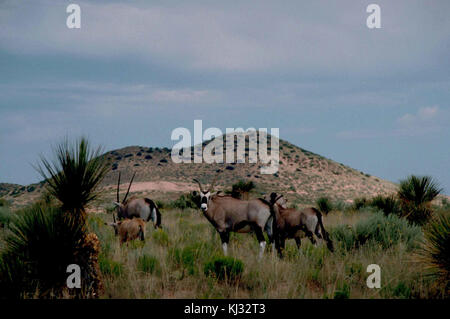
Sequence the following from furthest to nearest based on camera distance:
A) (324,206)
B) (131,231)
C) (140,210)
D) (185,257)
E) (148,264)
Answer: (324,206) < (140,210) < (131,231) < (185,257) < (148,264)

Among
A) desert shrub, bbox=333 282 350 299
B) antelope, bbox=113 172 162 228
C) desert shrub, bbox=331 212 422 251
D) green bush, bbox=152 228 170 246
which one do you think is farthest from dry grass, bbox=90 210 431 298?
antelope, bbox=113 172 162 228

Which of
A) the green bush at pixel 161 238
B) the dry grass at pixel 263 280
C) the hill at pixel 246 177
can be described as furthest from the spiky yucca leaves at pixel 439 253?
the hill at pixel 246 177

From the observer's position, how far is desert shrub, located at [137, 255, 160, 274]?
742 centimetres

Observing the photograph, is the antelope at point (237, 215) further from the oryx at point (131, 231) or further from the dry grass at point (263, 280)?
the oryx at point (131, 231)

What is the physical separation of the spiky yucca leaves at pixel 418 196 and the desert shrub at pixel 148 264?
33.8 feet

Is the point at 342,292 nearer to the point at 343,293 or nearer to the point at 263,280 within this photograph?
the point at 343,293

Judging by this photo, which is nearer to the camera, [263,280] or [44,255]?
[44,255]

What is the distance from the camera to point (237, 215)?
945 cm

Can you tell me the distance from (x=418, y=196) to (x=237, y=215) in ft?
27.9

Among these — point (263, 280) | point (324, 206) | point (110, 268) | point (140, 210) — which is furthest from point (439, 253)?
point (324, 206)

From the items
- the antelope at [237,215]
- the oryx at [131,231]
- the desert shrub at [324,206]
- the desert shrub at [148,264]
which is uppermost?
the antelope at [237,215]

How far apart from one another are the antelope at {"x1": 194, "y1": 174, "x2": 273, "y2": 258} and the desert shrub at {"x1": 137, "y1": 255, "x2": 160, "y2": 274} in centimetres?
199

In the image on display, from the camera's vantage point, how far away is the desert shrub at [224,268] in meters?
6.90

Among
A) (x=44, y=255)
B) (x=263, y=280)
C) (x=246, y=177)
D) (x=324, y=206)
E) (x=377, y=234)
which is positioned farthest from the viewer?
(x=246, y=177)
